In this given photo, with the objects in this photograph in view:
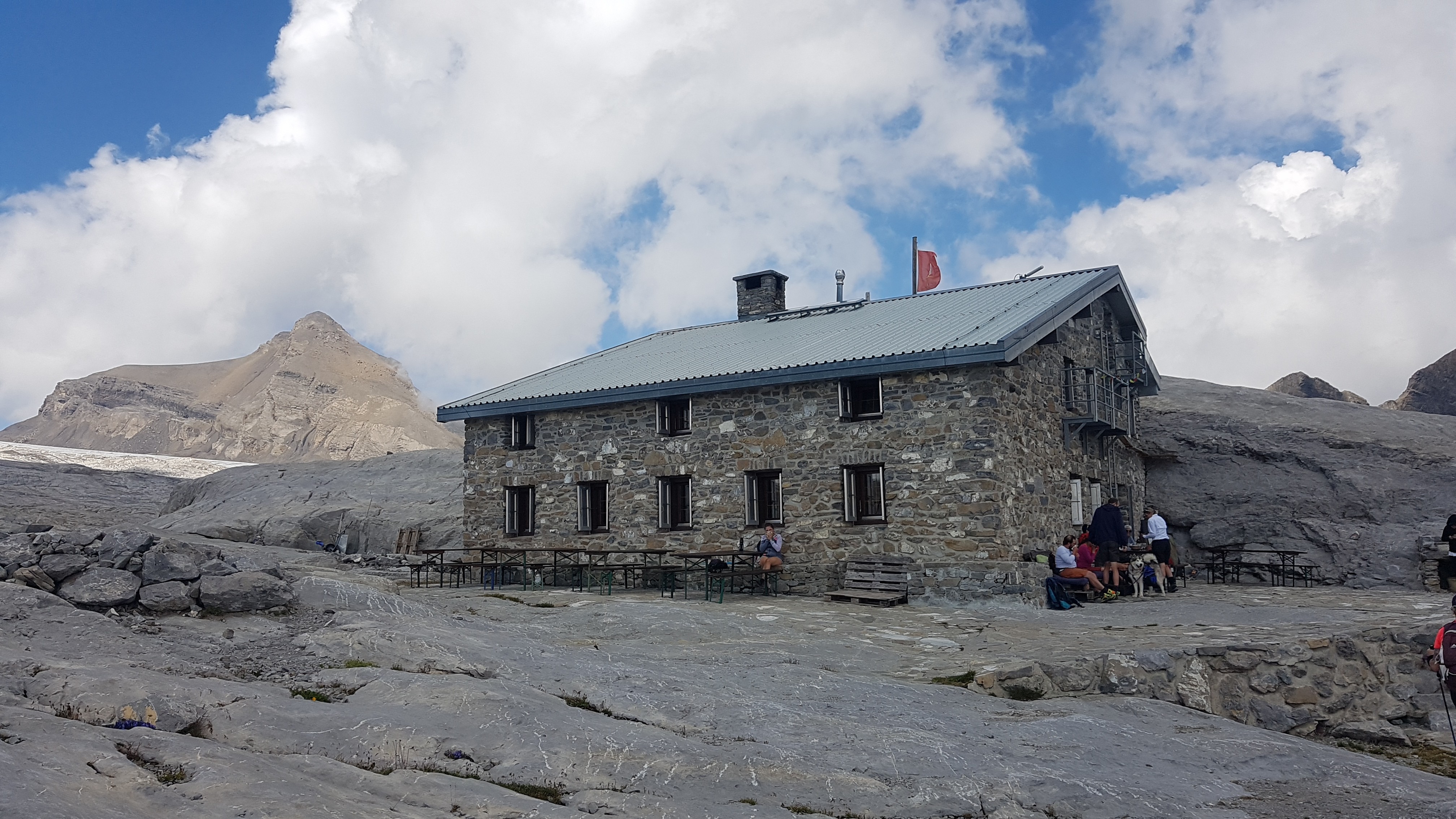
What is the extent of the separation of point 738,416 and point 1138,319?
1066 centimetres

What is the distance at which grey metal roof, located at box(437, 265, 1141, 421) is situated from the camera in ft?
55.1

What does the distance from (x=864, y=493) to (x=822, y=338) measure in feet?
12.9

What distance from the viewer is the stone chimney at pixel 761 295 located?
25.0m

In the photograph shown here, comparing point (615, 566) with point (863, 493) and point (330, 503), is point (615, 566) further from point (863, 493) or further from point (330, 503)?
point (330, 503)

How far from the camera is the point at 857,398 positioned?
57.8 ft

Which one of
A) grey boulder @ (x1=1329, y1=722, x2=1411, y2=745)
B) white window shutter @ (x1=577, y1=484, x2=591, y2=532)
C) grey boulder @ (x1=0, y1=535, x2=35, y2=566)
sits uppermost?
white window shutter @ (x1=577, y1=484, x2=591, y2=532)

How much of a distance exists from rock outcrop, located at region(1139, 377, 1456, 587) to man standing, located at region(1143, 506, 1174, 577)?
15.9 ft

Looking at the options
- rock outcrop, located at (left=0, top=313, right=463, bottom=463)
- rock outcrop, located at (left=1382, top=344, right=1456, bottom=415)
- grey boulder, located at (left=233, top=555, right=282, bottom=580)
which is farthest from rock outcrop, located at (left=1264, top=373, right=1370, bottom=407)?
rock outcrop, located at (left=0, top=313, right=463, bottom=463)

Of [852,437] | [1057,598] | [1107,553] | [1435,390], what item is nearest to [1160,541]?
[1107,553]

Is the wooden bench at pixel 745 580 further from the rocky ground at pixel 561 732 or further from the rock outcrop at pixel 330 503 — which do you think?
the rock outcrop at pixel 330 503

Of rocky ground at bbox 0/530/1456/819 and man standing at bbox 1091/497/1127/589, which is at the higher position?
man standing at bbox 1091/497/1127/589

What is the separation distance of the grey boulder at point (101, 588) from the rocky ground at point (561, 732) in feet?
0.47

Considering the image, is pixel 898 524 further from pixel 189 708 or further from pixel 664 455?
pixel 189 708

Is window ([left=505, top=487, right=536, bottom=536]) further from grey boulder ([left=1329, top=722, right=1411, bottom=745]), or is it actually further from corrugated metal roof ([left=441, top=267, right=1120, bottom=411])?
grey boulder ([left=1329, top=722, right=1411, bottom=745])
